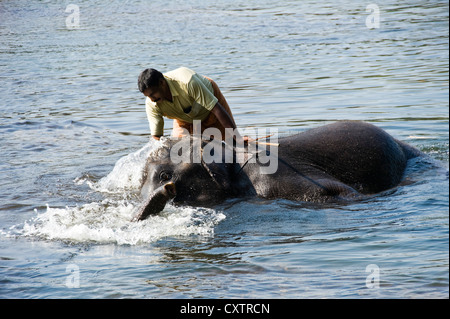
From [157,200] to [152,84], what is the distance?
6.22 feet

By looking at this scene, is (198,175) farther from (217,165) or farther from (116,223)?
(116,223)

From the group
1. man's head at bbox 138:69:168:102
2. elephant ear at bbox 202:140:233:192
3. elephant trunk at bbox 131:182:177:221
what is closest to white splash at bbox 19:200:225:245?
elephant trunk at bbox 131:182:177:221

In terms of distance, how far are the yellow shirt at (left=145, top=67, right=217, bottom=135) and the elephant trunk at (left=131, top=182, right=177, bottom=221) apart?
1848mm

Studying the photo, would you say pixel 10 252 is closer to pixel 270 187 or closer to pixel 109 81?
pixel 270 187

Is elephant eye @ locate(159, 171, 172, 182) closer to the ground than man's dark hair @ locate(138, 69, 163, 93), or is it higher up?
closer to the ground

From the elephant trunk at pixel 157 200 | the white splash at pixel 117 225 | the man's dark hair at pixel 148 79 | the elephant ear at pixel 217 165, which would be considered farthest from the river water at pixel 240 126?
the man's dark hair at pixel 148 79

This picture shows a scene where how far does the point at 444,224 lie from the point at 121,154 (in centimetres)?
582

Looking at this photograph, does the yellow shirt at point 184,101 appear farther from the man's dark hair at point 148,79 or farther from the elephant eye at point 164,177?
the elephant eye at point 164,177

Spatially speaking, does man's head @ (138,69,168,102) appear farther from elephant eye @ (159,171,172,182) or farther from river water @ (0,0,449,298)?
elephant eye @ (159,171,172,182)

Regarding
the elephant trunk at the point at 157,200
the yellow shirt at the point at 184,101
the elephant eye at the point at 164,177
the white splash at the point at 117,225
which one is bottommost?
the white splash at the point at 117,225

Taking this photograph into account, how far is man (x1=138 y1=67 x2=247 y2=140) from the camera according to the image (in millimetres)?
8141

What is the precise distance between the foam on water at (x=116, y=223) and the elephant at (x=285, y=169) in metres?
0.27

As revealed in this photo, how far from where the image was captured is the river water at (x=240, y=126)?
5488 millimetres

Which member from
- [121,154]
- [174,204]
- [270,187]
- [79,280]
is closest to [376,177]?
[270,187]
